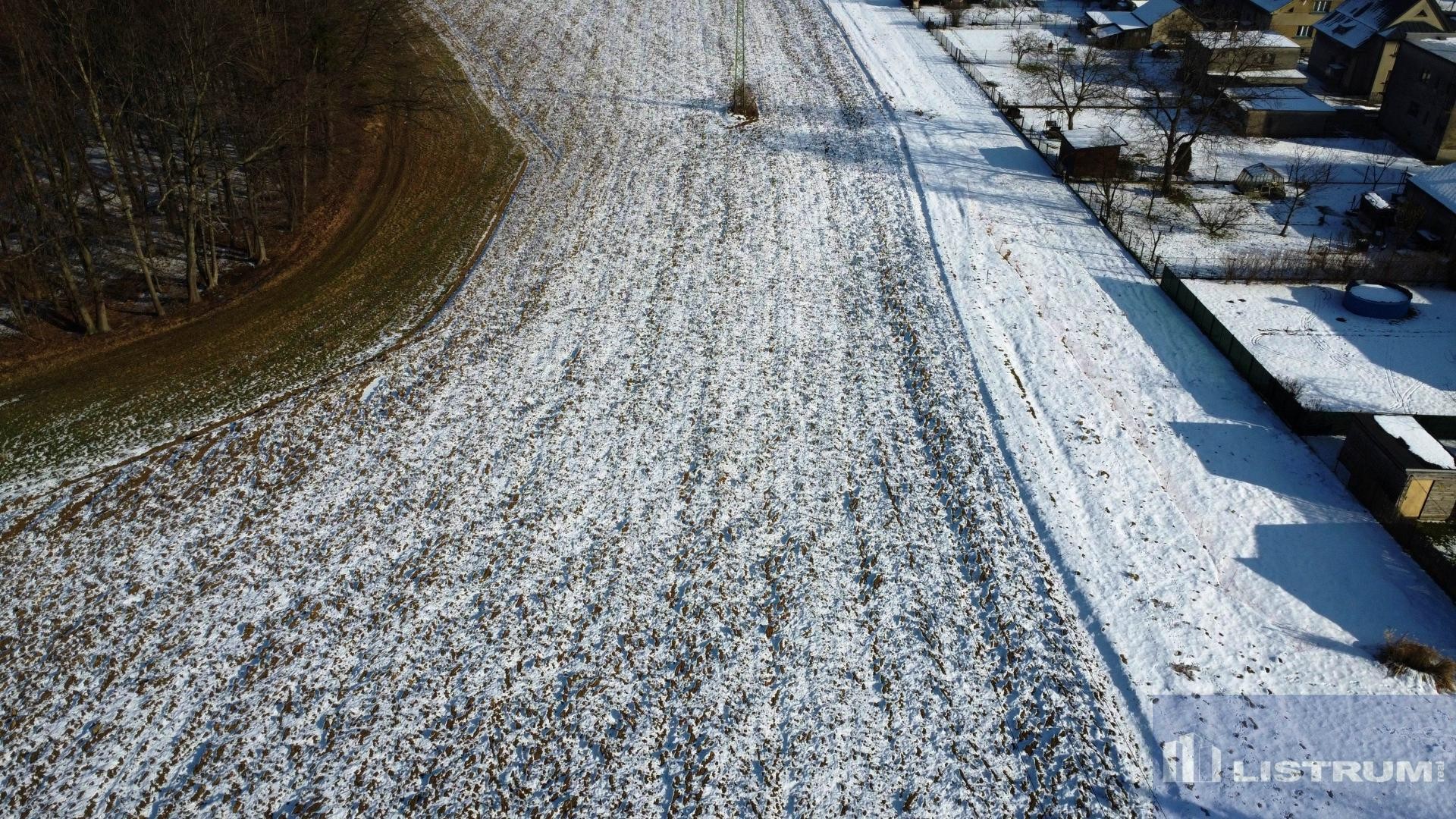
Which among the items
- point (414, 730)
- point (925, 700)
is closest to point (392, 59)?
point (414, 730)

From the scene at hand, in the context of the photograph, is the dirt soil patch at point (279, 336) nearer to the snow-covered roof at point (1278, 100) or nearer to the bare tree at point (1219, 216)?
the bare tree at point (1219, 216)


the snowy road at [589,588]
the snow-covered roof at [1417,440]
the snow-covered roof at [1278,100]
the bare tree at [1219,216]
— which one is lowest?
the snowy road at [589,588]

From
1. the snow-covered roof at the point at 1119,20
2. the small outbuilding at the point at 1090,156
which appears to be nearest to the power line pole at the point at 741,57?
the small outbuilding at the point at 1090,156

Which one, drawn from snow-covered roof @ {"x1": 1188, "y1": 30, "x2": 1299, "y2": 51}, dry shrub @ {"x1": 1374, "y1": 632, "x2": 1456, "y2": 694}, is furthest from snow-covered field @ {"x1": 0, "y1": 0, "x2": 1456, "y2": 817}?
snow-covered roof @ {"x1": 1188, "y1": 30, "x2": 1299, "y2": 51}

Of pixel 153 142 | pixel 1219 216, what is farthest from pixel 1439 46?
pixel 153 142

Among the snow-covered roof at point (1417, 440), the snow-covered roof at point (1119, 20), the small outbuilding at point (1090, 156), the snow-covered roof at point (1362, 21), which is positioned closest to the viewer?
the snow-covered roof at point (1417, 440)
